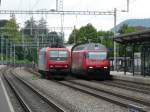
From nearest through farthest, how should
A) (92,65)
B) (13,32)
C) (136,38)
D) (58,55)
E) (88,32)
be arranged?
(136,38) → (92,65) → (58,55) → (88,32) → (13,32)

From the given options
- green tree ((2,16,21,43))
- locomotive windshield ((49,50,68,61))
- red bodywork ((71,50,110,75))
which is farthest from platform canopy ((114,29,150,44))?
green tree ((2,16,21,43))

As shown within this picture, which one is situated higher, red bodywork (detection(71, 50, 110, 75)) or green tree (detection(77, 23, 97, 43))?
green tree (detection(77, 23, 97, 43))

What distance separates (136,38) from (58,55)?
8.22 meters

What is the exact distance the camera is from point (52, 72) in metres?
46.2

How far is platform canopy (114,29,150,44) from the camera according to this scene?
124ft

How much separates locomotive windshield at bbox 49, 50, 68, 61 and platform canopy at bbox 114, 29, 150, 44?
4.73 m

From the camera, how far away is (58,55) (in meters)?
46.1

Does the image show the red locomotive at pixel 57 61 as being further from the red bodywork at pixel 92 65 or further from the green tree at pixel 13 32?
the green tree at pixel 13 32

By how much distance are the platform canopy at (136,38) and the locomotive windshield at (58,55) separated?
473cm

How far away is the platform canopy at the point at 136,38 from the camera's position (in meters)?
37.9

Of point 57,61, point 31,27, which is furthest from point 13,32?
point 57,61

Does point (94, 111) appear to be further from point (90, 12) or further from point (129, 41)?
point (90, 12)

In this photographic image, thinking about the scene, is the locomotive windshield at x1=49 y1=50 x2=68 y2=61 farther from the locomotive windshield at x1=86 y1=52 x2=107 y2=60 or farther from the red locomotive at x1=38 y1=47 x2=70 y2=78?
the locomotive windshield at x1=86 y1=52 x2=107 y2=60

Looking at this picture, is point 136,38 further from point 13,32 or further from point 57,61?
point 13,32
